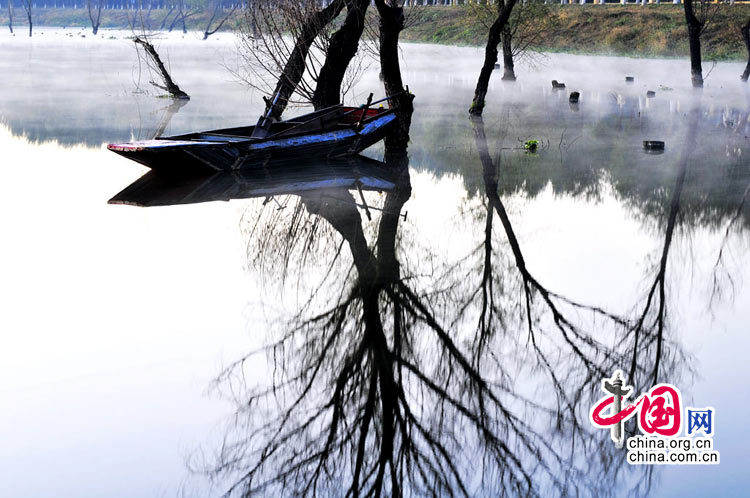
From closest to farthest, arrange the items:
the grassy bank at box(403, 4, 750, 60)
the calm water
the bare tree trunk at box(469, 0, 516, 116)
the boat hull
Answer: the calm water < the boat hull < the bare tree trunk at box(469, 0, 516, 116) < the grassy bank at box(403, 4, 750, 60)

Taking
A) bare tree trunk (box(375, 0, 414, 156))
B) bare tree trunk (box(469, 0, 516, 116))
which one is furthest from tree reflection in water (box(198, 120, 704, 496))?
bare tree trunk (box(469, 0, 516, 116))

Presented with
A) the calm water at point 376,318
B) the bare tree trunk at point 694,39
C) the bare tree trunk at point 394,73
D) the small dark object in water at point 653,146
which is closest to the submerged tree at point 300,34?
the bare tree trunk at point 394,73

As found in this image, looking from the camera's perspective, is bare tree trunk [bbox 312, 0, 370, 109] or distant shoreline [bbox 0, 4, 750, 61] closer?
bare tree trunk [bbox 312, 0, 370, 109]

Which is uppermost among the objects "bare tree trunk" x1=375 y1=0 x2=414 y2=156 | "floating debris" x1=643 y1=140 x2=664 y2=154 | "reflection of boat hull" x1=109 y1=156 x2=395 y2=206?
"bare tree trunk" x1=375 y1=0 x2=414 y2=156

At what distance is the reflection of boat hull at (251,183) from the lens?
51.9 feet

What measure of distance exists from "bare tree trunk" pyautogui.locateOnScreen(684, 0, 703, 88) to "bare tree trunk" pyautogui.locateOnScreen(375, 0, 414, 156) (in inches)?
701

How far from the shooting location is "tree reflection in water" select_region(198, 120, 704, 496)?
6832 mm

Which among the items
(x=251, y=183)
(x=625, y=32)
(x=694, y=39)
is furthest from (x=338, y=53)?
(x=625, y=32)

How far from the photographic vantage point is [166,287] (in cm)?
1086

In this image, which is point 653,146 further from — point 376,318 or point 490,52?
point 376,318

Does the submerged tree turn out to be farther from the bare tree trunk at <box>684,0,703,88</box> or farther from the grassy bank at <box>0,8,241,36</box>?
the grassy bank at <box>0,8,241,36</box>

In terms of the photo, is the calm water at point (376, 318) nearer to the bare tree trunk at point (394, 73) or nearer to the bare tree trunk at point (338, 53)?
the bare tree trunk at point (394, 73)

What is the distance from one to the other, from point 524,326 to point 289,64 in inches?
538

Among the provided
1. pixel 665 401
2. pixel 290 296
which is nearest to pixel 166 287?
pixel 290 296
